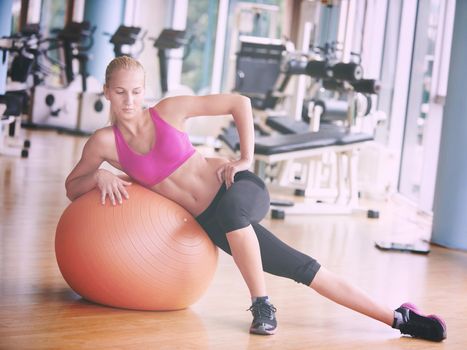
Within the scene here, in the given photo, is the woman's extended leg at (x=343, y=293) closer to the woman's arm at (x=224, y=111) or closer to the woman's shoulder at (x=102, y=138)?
the woman's arm at (x=224, y=111)

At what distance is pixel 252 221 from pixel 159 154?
0.37 meters

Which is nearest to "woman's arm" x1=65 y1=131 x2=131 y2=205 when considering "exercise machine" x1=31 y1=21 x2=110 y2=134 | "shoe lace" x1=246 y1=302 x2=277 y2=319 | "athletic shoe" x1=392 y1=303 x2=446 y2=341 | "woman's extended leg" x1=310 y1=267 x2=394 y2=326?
"shoe lace" x1=246 y1=302 x2=277 y2=319

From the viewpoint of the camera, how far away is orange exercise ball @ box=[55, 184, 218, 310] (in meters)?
2.71

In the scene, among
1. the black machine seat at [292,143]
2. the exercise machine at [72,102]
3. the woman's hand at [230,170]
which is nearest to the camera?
the woman's hand at [230,170]

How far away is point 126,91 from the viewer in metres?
2.67

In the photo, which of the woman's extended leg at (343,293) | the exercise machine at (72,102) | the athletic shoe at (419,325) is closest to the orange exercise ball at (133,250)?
the woman's extended leg at (343,293)

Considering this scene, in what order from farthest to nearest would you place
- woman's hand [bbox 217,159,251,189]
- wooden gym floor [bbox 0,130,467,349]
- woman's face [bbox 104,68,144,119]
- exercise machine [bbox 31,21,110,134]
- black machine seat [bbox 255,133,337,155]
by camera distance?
exercise machine [bbox 31,21,110,134]
black machine seat [bbox 255,133,337,155]
woman's hand [bbox 217,159,251,189]
woman's face [bbox 104,68,144,119]
wooden gym floor [bbox 0,130,467,349]

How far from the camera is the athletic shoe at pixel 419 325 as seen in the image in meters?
2.82

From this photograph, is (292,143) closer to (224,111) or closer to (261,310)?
(224,111)

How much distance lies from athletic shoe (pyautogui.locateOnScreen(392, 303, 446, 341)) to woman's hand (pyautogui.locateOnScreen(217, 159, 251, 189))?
2.30 feet

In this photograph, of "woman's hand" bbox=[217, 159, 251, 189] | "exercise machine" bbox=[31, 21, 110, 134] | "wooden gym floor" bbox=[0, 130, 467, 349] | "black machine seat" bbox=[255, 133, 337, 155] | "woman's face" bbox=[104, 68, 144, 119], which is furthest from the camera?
"exercise machine" bbox=[31, 21, 110, 134]

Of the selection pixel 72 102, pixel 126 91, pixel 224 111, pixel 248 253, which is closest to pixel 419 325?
pixel 248 253

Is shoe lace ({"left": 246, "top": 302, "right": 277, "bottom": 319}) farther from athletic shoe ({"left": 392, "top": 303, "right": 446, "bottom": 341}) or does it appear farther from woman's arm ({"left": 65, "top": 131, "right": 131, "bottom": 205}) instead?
woman's arm ({"left": 65, "top": 131, "right": 131, "bottom": 205})

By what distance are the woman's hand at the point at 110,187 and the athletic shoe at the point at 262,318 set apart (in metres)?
0.54
